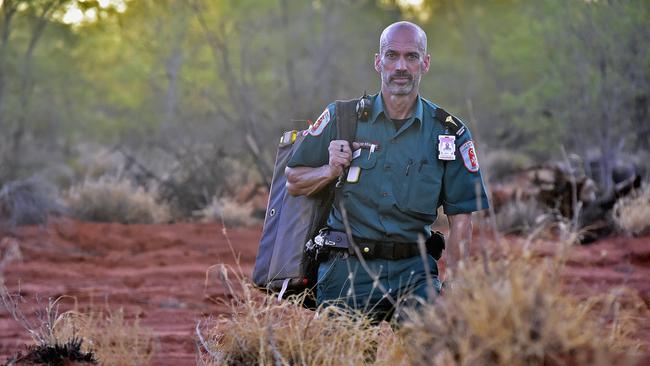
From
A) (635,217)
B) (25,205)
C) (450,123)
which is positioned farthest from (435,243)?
(25,205)

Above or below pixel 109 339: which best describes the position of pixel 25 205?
above

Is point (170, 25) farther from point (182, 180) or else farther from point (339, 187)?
point (339, 187)

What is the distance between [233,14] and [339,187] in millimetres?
27393

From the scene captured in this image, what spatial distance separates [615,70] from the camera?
1620 centimetres

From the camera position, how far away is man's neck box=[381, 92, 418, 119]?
5.34m

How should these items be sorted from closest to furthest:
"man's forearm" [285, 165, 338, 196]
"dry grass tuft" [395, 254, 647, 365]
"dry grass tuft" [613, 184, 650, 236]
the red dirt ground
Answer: "dry grass tuft" [395, 254, 647, 365]
"man's forearm" [285, 165, 338, 196]
the red dirt ground
"dry grass tuft" [613, 184, 650, 236]

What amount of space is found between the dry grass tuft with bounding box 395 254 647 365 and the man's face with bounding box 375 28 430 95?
5.47ft

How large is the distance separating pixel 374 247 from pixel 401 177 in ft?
1.15

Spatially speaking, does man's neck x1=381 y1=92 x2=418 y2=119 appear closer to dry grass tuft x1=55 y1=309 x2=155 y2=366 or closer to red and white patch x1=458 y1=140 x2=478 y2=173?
red and white patch x1=458 y1=140 x2=478 y2=173

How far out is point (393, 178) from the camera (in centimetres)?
526

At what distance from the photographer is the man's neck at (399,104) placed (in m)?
5.34

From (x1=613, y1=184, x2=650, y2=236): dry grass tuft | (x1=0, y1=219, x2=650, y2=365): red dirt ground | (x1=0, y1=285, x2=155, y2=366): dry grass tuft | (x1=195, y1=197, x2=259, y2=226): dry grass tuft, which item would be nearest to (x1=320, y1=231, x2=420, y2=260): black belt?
(x1=0, y1=285, x2=155, y2=366): dry grass tuft

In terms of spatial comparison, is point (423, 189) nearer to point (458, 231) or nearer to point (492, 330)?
point (458, 231)

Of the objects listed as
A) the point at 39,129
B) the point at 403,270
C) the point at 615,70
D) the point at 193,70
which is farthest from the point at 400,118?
the point at 193,70
